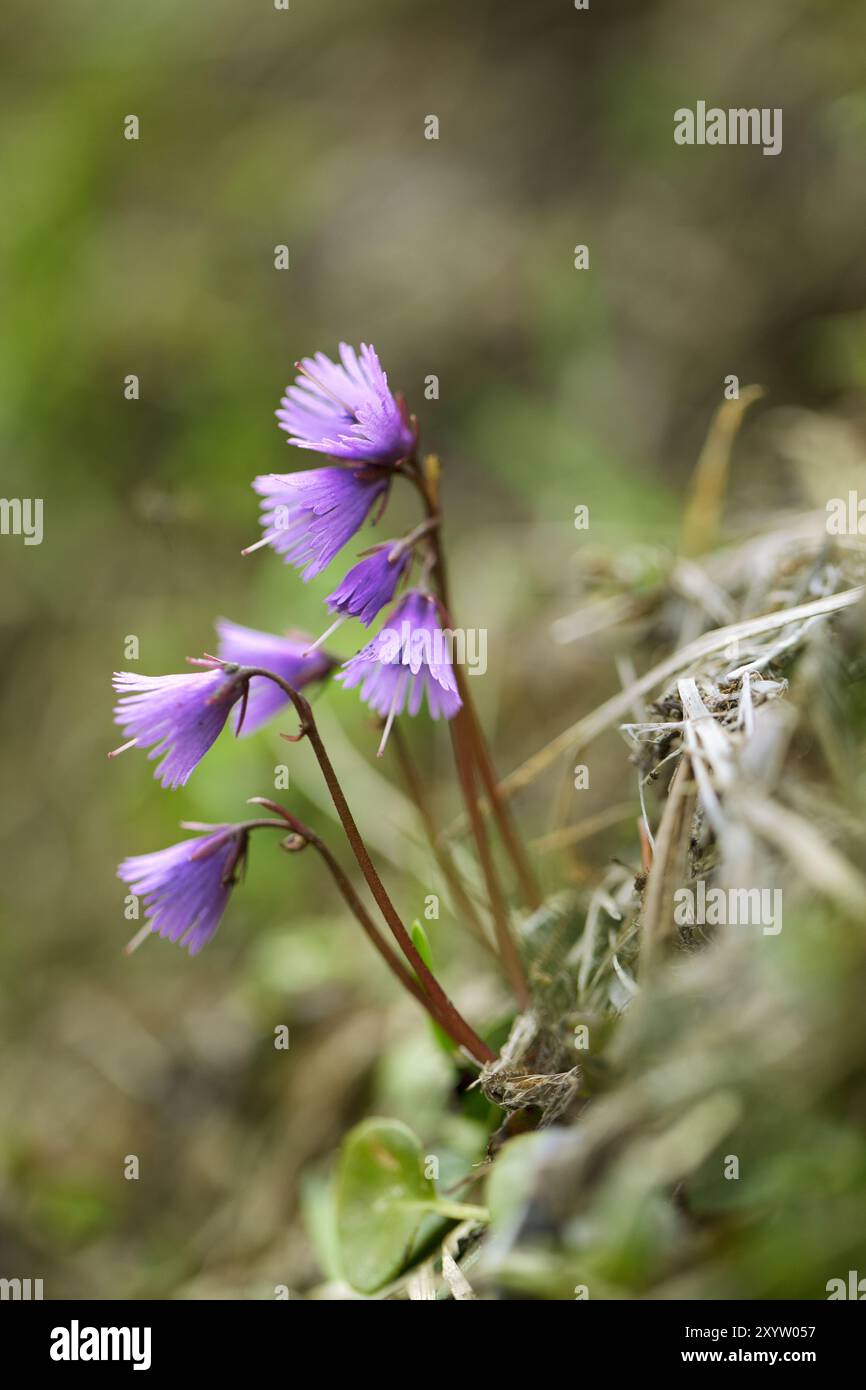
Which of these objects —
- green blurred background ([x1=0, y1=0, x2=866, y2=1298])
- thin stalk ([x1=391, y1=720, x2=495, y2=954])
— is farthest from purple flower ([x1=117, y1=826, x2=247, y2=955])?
green blurred background ([x1=0, y1=0, x2=866, y2=1298])

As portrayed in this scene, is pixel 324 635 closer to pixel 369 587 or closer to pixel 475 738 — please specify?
pixel 369 587

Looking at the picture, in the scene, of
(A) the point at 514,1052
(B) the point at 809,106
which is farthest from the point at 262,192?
(A) the point at 514,1052

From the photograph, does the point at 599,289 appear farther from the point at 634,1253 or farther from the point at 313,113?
the point at 634,1253
